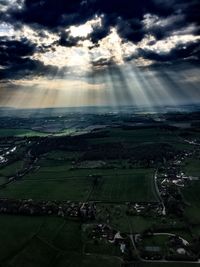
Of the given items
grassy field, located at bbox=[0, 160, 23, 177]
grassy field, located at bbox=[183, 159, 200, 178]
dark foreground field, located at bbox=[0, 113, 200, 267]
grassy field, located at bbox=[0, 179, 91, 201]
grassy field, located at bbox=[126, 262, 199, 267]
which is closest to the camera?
grassy field, located at bbox=[126, 262, 199, 267]

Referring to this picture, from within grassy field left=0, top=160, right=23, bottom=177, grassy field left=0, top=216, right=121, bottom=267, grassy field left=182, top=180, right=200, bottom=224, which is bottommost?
grassy field left=0, top=160, right=23, bottom=177

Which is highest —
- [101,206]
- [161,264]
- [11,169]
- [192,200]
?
[192,200]

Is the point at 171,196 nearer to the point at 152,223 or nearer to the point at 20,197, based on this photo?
the point at 152,223

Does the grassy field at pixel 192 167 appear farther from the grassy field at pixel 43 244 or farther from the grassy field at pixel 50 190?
the grassy field at pixel 43 244

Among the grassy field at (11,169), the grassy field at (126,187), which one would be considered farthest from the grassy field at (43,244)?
the grassy field at (11,169)

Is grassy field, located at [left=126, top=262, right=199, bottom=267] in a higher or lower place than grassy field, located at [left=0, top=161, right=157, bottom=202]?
lower

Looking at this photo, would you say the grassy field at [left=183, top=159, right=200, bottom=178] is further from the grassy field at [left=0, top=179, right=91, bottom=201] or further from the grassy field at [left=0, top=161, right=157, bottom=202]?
the grassy field at [left=0, top=179, right=91, bottom=201]

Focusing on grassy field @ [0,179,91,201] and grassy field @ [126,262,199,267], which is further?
grassy field @ [0,179,91,201]

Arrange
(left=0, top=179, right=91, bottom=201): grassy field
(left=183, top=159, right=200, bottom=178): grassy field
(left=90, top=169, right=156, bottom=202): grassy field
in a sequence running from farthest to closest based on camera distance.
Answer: (left=183, top=159, right=200, bottom=178): grassy field < (left=0, top=179, right=91, bottom=201): grassy field < (left=90, top=169, right=156, bottom=202): grassy field

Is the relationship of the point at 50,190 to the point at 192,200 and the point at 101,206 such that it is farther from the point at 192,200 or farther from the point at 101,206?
the point at 192,200

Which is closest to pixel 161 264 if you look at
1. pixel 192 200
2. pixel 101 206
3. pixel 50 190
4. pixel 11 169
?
pixel 101 206

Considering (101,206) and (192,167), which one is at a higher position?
(192,167)

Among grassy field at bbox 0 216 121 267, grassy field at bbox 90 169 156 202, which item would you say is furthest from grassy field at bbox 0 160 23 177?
grassy field at bbox 0 216 121 267

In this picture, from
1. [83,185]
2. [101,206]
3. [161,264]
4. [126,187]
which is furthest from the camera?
[83,185]
